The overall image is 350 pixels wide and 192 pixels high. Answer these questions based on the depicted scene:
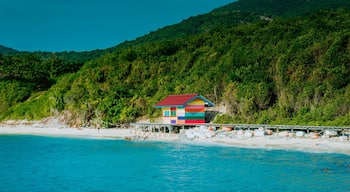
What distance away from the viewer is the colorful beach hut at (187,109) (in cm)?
3037

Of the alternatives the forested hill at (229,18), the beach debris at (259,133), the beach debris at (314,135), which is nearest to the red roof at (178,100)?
the beach debris at (259,133)

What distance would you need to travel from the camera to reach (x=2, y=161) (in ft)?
75.4

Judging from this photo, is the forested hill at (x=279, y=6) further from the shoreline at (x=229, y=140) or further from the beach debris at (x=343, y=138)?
the beach debris at (x=343, y=138)

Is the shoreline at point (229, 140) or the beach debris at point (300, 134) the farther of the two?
the beach debris at point (300, 134)

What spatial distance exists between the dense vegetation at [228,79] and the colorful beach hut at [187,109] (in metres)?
1.55

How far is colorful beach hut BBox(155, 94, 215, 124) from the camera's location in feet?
99.7

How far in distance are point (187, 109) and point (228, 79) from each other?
5.85 m

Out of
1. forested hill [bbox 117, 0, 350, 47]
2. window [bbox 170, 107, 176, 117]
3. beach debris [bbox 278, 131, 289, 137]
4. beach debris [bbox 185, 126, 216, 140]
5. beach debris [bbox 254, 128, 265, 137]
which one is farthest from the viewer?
forested hill [bbox 117, 0, 350, 47]

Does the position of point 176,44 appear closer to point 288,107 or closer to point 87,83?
point 87,83

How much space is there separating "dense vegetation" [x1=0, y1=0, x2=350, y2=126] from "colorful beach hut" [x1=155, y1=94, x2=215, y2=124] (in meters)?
1.55

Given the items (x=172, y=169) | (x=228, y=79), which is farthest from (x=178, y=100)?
(x=172, y=169)

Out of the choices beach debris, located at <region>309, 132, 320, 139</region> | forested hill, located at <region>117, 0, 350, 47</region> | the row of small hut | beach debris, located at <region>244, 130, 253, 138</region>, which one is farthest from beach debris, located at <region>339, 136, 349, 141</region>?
forested hill, located at <region>117, 0, 350, 47</region>

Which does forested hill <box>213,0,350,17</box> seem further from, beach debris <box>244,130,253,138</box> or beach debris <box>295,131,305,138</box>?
beach debris <box>295,131,305,138</box>

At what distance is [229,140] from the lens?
25703mm
